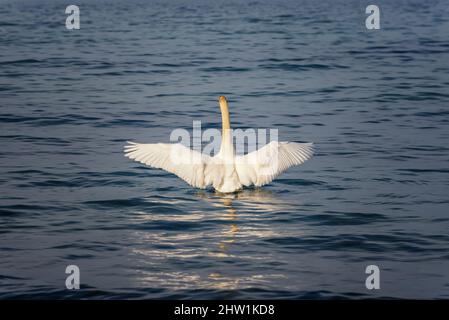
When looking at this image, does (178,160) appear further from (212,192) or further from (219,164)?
(212,192)

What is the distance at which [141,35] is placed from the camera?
3872 centimetres

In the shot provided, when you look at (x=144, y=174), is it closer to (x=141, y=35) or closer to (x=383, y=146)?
→ (x=383, y=146)

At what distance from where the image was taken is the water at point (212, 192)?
11703mm

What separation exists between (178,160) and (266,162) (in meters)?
1.40

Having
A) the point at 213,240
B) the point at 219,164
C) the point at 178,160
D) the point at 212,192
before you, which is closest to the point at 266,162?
the point at 219,164

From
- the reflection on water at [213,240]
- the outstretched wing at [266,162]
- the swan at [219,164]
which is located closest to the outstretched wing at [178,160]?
the swan at [219,164]

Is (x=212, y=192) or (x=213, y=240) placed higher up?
(x=212, y=192)

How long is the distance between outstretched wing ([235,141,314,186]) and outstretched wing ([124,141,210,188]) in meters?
0.61

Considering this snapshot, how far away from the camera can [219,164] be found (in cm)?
1510

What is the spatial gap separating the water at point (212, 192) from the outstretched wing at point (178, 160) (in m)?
0.40

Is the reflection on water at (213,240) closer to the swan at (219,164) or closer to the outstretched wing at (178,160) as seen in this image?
the swan at (219,164)
